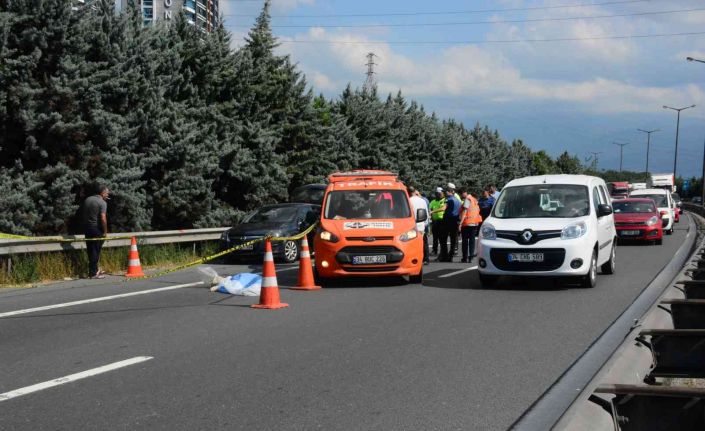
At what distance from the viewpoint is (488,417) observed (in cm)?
550

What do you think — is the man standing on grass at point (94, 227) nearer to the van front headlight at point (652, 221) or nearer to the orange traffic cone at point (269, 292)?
the orange traffic cone at point (269, 292)

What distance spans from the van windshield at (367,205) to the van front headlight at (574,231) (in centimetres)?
295

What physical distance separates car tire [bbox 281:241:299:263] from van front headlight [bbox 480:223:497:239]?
6.84 m

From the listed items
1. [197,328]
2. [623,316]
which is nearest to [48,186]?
[197,328]

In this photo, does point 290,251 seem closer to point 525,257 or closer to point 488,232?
point 488,232

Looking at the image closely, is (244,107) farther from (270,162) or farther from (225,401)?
(225,401)

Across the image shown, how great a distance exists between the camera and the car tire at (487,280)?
13.6 metres

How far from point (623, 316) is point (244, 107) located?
20300 mm

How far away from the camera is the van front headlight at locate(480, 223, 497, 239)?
13523 millimetres

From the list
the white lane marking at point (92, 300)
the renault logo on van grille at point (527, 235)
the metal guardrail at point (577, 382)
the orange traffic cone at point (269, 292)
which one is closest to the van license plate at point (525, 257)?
the renault logo on van grille at point (527, 235)

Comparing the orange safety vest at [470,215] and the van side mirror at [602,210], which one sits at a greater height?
the van side mirror at [602,210]

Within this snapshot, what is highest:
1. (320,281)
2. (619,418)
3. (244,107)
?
(244,107)

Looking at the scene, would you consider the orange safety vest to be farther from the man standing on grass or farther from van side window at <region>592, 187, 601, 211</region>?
the man standing on grass

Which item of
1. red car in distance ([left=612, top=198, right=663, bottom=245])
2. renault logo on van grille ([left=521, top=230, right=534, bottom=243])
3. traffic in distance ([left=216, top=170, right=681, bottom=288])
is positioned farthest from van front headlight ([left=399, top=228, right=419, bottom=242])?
red car in distance ([left=612, top=198, right=663, bottom=245])
